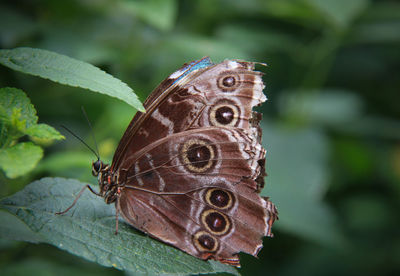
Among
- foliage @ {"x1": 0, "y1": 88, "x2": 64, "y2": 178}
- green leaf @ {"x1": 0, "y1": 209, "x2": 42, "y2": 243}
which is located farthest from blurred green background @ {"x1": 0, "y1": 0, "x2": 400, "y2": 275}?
green leaf @ {"x1": 0, "y1": 209, "x2": 42, "y2": 243}

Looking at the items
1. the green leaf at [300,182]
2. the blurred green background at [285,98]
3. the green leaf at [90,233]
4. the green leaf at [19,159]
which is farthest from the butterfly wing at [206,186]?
the green leaf at [300,182]

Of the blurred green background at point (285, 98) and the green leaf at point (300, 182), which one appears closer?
the blurred green background at point (285, 98)

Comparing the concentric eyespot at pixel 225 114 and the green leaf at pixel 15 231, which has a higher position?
the concentric eyespot at pixel 225 114

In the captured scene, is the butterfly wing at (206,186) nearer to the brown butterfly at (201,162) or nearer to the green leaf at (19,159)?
the brown butterfly at (201,162)

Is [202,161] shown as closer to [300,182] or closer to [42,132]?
[42,132]

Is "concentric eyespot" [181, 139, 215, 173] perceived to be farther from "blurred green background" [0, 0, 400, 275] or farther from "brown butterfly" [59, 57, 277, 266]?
"blurred green background" [0, 0, 400, 275]

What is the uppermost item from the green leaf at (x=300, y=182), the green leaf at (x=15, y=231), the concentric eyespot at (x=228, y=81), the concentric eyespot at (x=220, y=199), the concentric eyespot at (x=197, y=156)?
the green leaf at (x=300, y=182)

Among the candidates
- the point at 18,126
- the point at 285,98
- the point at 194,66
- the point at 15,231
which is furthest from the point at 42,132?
the point at 285,98

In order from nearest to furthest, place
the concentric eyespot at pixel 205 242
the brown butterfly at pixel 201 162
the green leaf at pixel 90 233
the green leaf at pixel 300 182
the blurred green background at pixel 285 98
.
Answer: the green leaf at pixel 90 233 → the concentric eyespot at pixel 205 242 → the brown butterfly at pixel 201 162 → the blurred green background at pixel 285 98 → the green leaf at pixel 300 182
